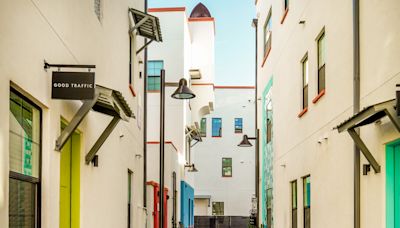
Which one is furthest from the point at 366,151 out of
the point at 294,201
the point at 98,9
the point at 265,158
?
the point at 265,158

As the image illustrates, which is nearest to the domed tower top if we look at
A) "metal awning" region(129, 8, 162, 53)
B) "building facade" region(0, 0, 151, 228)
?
"metal awning" region(129, 8, 162, 53)

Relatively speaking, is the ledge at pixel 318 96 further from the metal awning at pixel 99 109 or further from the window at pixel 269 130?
the window at pixel 269 130

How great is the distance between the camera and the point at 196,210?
166ft

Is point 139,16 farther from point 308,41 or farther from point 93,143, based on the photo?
point 93,143

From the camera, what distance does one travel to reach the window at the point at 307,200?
1511 cm

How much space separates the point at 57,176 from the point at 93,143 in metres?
2.55

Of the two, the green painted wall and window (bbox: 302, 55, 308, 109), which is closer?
the green painted wall

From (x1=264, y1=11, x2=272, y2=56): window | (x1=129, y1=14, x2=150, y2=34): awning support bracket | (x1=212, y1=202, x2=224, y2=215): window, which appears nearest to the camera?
(x1=129, y1=14, x2=150, y2=34): awning support bracket

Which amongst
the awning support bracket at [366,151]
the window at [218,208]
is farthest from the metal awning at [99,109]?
the window at [218,208]

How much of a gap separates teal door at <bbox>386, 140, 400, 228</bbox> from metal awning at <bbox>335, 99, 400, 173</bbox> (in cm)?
28

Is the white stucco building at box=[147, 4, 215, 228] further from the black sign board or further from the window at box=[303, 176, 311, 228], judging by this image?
the black sign board

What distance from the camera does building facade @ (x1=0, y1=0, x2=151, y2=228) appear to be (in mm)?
6070

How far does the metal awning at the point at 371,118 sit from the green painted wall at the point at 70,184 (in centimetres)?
371

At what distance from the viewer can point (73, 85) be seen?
7324 mm
